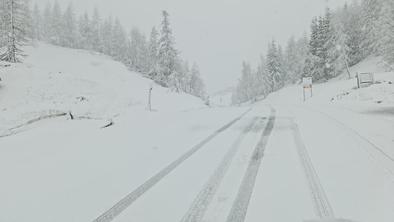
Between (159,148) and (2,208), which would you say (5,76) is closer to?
(159,148)

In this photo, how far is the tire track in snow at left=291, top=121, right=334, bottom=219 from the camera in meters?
3.39

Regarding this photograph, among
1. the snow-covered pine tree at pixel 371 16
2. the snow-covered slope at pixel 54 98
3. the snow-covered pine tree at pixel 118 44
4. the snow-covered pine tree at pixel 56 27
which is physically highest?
the snow-covered pine tree at pixel 56 27

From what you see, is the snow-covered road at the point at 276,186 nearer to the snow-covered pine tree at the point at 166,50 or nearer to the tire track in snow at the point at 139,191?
the tire track in snow at the point at 139,191

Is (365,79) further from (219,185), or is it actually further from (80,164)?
(80,164)

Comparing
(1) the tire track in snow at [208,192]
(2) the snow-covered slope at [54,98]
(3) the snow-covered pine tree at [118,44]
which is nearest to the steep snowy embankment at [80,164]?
(1) the tire track in snow at [208,192]

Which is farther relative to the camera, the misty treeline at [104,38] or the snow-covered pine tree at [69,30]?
the snow-covered pine tree at [69,30]

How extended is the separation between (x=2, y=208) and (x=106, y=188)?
1397 millimetres

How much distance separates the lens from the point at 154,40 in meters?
61.7

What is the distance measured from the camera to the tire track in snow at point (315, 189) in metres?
3.39

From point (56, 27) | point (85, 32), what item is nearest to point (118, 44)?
point (85, 32)

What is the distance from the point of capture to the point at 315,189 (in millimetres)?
4086

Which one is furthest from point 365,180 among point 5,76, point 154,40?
point 154,40

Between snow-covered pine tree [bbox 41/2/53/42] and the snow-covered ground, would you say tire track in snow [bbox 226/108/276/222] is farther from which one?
snow-covered pine tree [bbox 41/2/53/42]

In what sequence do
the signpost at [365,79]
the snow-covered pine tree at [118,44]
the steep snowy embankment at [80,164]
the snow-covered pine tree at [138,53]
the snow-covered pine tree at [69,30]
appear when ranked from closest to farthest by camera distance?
the steep snowy embankment at [80,164], the signpost at [365,79], the snow-covered pine tree at [138,53], the snow-covered pine tree at [118,44], the snow-covered pine tree at [69,30]
